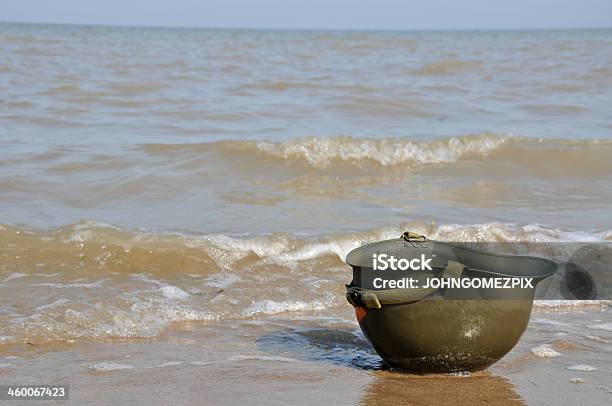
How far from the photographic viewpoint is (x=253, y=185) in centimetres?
771

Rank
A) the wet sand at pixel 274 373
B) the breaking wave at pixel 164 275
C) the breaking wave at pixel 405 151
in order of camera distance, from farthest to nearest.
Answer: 1. the breaking wave at pixel 405 151
2. the breaking wave at pixel 164 275
3. the wet sand at pixel 274 373

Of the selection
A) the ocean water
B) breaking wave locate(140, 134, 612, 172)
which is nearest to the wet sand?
the ocean water

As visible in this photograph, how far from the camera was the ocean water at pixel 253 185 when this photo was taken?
4.87 meters

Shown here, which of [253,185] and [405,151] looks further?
[405,151]

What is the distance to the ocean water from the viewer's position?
16.0ft

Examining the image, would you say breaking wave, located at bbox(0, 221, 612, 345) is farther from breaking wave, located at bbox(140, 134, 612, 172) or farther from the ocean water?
breaking wave, located at bbox(140, 134, 612, 172)

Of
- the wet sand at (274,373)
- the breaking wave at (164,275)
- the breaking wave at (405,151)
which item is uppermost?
→ the breaking wave at (405,151)

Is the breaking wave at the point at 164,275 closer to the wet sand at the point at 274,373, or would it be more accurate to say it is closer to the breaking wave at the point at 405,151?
the wet sand at the point at 274,373

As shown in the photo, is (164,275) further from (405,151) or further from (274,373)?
(405,151)

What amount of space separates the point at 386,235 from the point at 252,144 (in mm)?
3077

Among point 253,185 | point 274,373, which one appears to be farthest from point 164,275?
point 253,185

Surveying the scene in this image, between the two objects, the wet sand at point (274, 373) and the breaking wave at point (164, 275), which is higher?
the breaking wave at point (164, 275)

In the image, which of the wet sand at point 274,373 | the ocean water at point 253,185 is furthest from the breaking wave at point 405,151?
the wet sand at point 274,373

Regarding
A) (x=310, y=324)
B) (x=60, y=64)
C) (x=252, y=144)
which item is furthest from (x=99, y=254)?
(x=60, y=64)
